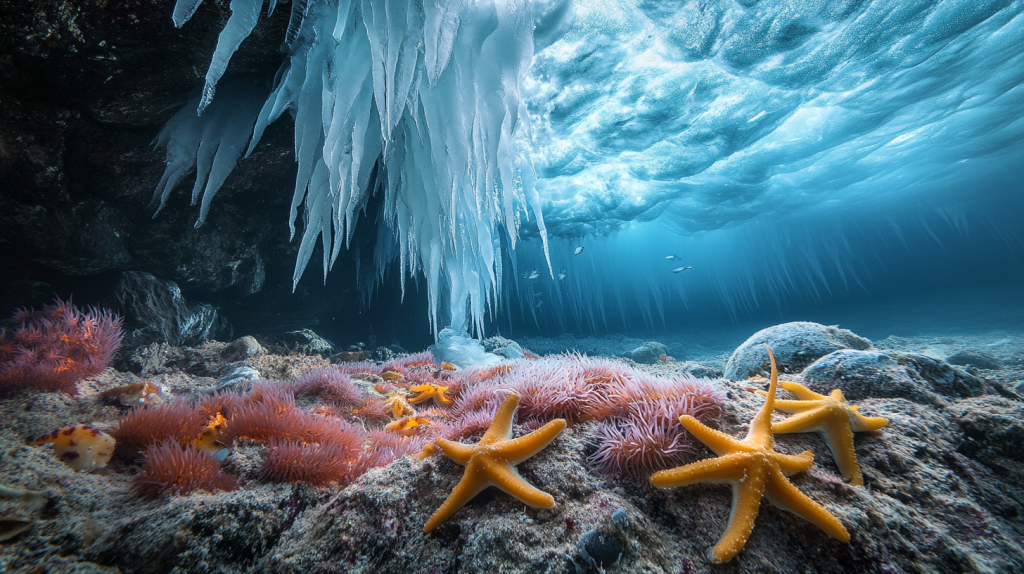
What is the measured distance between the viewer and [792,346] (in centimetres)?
377

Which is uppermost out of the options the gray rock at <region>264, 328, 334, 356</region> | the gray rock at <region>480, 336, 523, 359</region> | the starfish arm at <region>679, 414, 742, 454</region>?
the gray rock at <region>264, 328, 334, 356</region>

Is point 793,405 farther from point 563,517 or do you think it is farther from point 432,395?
point 432,395

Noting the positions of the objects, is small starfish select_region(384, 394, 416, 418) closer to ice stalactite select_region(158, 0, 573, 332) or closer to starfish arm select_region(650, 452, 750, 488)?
ice stalactite select_region(158, 0, 573, 332)

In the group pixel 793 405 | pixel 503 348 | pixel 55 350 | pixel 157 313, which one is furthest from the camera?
pixel 503 348

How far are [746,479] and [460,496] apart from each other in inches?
50.8

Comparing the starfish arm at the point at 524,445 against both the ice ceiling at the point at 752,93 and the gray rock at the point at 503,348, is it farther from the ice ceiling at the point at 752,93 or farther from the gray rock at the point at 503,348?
the ice ceiling at the point at 752,93

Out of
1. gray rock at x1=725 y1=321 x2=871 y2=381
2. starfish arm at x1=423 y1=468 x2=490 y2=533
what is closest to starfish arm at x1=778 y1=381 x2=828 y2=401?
gray rock at x1=725 y1=321 x2=871 y2=381

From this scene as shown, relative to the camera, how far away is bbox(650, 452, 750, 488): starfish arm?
1445 mm

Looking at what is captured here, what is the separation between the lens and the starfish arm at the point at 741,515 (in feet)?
4.18

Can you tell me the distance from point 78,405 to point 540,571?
4092mm

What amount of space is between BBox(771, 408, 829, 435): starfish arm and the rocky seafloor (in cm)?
12

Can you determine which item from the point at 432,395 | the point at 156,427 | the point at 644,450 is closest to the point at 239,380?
the point at 156,427

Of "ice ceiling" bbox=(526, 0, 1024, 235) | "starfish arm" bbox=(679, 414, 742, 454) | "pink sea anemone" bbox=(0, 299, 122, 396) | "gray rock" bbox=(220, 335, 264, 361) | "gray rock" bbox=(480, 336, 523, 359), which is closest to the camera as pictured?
"starfish arm" bbox=(679, 414, 742, 454)

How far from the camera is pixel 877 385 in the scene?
238cm
